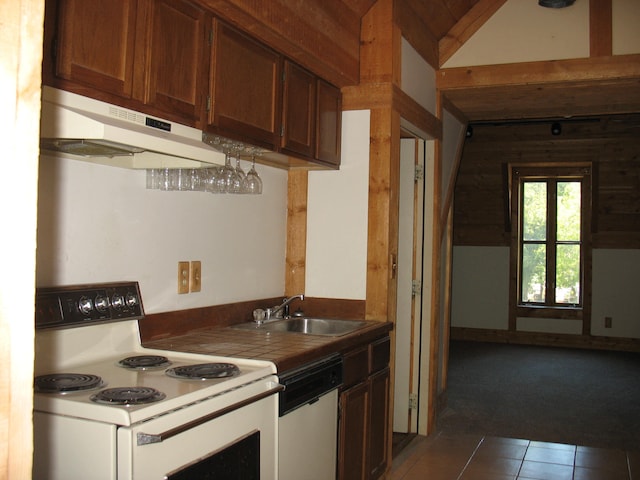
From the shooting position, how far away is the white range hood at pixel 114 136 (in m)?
1.80

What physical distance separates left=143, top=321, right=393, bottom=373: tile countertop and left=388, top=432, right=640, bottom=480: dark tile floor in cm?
117

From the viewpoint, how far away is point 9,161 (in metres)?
0.80

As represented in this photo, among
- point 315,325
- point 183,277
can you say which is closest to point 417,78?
point 315,325

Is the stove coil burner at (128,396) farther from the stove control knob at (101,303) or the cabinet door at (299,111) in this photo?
the cabinet door at (299,111)

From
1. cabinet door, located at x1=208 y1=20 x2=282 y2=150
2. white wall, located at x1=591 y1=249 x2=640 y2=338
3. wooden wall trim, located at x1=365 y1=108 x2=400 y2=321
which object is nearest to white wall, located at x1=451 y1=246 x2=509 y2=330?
white wall, located at x1=591 y1=249 x2=640 y2=338

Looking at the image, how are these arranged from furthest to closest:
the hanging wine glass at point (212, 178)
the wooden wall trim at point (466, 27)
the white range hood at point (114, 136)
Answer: the wooden wall trim at point (466, 27) → the hanging wine glass at point (212, 178) → the white range hood at point (114, 136)

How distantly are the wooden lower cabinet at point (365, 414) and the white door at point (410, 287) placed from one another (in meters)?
0.98

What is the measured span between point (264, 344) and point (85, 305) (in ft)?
2.42

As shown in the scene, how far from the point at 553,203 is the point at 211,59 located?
7057mm

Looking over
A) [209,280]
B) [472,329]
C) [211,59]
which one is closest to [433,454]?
[209,280]

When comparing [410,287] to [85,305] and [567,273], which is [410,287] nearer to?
[85,305]

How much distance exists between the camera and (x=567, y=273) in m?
8.62

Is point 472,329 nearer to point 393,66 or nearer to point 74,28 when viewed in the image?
point 393,66

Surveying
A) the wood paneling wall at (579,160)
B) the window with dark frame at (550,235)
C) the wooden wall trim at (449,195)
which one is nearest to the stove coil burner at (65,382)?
the wooden wall trim at (449,195)
